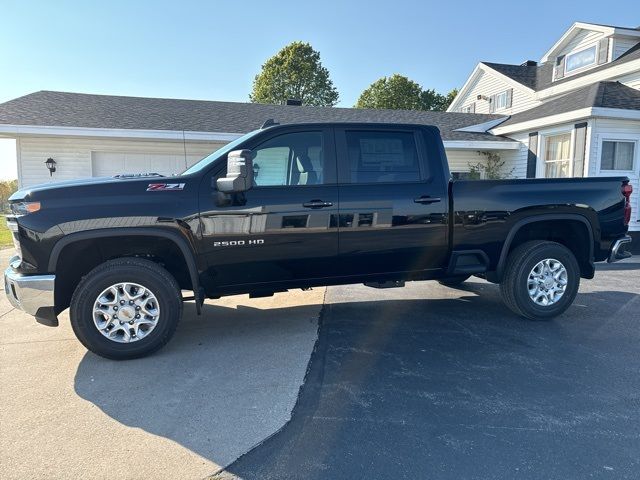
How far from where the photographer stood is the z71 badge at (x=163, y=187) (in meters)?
3.99

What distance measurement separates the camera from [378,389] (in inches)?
136

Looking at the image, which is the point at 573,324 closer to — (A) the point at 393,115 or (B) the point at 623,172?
(B) the point at 623,172

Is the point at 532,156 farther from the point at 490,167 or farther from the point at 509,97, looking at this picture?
the point at 509,97

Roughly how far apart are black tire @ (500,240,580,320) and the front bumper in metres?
4.52

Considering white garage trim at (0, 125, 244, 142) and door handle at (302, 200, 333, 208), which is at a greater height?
white garage trim at (0, 125, 244, 142)

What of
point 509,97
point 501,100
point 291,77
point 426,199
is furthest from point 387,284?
point 291,77

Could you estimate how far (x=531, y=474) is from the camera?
2.44 meters

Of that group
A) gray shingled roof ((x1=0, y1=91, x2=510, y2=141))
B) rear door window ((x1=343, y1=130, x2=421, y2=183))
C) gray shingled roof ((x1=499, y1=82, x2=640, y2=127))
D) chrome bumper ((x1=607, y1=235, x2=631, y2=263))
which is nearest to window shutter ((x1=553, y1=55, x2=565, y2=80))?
gray shingled roof ((x1=0, y1=91, x2=510, y2=141))

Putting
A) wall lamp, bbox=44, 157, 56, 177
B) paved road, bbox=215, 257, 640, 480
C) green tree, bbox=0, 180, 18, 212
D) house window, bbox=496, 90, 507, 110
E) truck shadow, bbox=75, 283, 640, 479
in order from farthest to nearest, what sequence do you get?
green tree, bbox=0, 180, 18, 212 < house window, bbox=496, 90, 507, 110 < wall lamp, bbox=44, 157, 56, 177 < truck shadow, bbox=75, 283, 640, 479 < paved road, bbox=215, 257, 640, 480

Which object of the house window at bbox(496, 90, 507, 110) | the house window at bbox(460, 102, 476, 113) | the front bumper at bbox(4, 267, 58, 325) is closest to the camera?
the front bumper at bbox(4, 267, 58, 325)

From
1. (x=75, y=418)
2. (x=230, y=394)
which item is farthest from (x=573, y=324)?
(x=75, y=418)

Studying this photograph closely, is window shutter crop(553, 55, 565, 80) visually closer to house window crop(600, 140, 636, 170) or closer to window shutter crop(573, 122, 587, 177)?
house window crop(600, 140, 636, 170)

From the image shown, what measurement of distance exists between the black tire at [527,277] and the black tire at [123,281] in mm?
3521

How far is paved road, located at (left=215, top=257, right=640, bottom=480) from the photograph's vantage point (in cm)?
254
